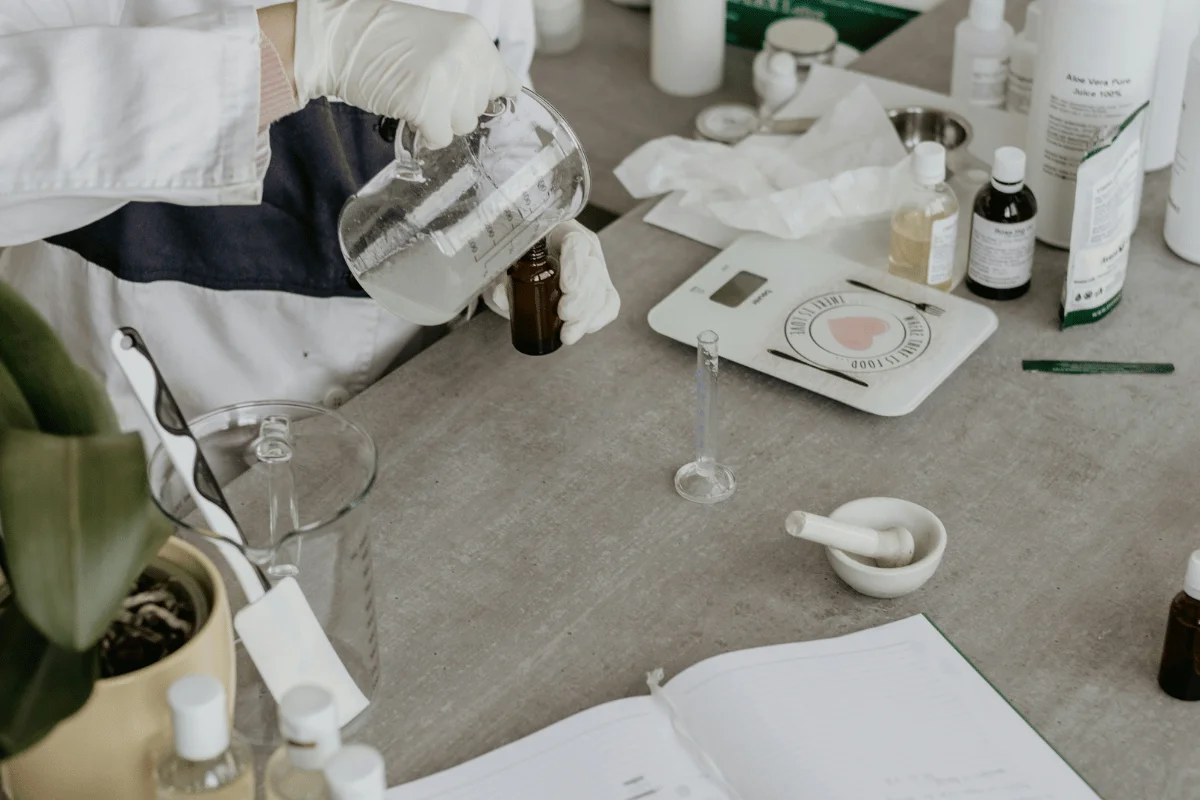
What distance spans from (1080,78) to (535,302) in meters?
0.57

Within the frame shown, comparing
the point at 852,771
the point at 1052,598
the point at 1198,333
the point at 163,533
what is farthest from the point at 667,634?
the point at 1198,333

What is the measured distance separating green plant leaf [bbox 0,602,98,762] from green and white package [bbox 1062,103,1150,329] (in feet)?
3.06

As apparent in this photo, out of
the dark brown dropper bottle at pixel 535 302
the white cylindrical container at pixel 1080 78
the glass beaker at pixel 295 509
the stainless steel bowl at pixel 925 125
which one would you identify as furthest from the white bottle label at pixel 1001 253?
the glass beaker at pixel 295 509

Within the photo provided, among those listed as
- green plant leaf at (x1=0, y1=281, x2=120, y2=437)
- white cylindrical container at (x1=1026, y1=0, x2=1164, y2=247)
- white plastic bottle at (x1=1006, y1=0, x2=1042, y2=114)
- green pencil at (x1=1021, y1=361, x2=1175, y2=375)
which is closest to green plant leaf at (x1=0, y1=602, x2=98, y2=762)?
green plant leaf at (x1=0, y1=281, x2=120, y2=437)

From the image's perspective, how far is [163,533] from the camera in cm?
66

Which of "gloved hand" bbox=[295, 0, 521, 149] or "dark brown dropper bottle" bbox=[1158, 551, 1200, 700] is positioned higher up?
"gloved hand" bbox=[295, 0, 521, 149]

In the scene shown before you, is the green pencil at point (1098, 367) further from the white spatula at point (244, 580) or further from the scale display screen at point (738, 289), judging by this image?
the white spatula at point (244, 580)

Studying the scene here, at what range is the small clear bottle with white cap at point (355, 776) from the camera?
61 centimetres

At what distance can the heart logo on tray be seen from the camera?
1.23 meters

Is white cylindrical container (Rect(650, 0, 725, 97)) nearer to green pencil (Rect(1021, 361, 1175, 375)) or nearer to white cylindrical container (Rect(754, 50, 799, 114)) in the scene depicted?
white cylindrical container (Rect(754, 50, 799, 114))

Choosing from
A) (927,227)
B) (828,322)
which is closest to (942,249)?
(927,227)

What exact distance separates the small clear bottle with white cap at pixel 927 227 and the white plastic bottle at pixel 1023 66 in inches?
13.3

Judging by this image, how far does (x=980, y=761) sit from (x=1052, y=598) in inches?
6.9

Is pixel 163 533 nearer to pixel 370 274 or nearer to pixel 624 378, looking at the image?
pixel 370 274
